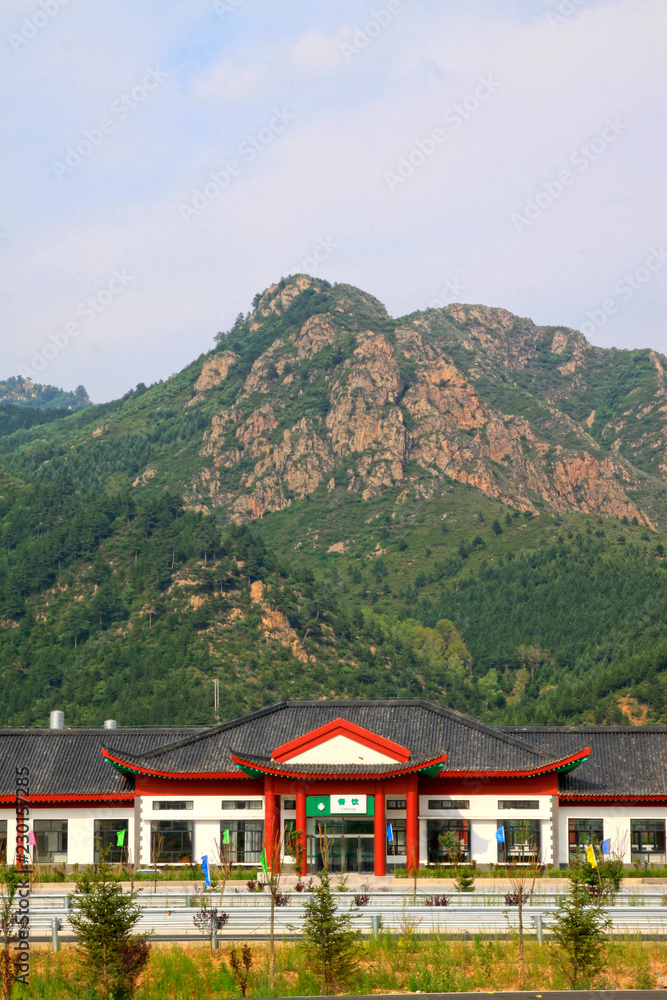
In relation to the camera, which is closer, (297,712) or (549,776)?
(549,776)

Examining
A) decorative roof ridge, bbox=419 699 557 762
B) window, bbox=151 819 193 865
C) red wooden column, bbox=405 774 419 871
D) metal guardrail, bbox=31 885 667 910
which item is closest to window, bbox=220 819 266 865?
window, bbox=151 819 193 865

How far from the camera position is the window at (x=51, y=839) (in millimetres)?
56062

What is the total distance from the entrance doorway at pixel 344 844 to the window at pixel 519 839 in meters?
5.78

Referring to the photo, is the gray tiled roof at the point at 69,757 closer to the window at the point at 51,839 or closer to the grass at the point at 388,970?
the window at the point at 51,839

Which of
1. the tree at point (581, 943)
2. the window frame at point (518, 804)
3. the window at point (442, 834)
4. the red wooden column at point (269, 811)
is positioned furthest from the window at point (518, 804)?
the tree at point (581, 943)

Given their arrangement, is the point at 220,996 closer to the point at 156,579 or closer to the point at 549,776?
the point at 549,776

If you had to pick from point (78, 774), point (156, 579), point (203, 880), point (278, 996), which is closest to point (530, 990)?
point (278, 996)

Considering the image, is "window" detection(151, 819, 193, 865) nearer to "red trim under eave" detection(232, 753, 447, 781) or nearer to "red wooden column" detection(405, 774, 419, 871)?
"red trim under eave" detection(232, 753, 447, 781)

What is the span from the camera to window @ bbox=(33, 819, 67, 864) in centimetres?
5606

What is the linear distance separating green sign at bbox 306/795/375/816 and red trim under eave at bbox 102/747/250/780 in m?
3.49

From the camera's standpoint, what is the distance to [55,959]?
3328cm

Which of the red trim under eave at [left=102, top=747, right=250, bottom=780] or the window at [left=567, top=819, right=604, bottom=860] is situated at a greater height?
the red trim under eave at [left=102, top=747, right=250, bottom=780]

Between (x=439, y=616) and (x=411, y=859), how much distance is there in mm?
143992

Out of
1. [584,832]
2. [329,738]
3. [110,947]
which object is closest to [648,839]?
[584,832]
